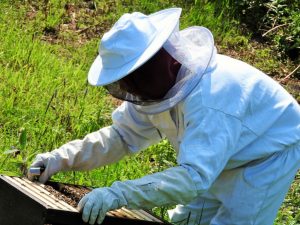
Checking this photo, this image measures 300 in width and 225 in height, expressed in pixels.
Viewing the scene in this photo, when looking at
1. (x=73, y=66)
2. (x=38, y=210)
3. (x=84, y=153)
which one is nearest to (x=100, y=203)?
(x=38, y=210)

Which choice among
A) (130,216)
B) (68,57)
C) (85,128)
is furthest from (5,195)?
(68,57)

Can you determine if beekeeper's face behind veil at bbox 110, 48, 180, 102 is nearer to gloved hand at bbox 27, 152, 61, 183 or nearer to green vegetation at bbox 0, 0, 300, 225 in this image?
gloved hand at bbox 27, 152, 61, 183

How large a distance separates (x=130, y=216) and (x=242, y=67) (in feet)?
3.02

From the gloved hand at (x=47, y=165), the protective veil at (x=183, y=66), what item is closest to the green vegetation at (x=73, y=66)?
the gloved hand at (x=47, y=165)

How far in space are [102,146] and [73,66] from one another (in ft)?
10.5

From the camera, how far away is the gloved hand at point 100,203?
12.7 feet

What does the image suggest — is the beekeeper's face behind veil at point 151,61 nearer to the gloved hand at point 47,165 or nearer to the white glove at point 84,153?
the white glove at point 84,153

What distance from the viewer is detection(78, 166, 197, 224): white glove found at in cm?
389

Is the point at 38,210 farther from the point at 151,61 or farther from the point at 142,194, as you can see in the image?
the point at 151,61

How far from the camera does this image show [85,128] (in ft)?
21.5

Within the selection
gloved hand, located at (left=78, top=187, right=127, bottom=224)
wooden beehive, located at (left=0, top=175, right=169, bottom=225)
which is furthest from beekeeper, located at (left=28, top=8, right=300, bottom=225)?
wooden beehive, located at (left=0, top=175, right=169, bottom=225)

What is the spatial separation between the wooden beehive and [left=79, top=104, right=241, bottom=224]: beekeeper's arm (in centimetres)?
11

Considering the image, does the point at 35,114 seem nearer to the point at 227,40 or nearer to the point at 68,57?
the point at 68,57

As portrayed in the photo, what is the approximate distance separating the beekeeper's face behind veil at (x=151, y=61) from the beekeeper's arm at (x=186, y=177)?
203mm
